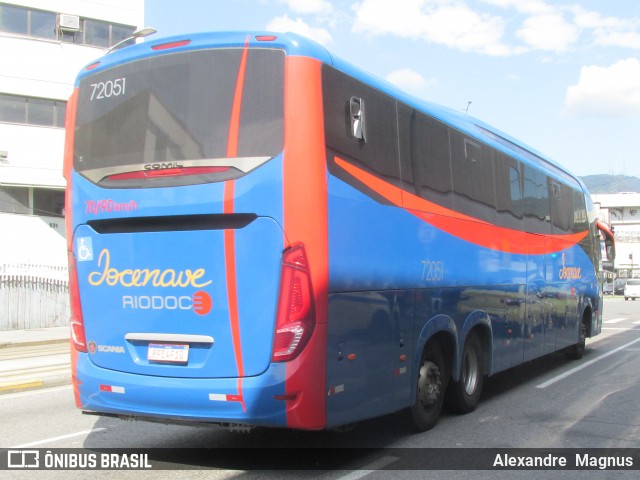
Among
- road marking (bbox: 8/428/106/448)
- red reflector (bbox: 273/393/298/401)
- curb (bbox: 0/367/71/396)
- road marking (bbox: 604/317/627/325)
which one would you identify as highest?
red reflector (bbox: 273/393/298/401)

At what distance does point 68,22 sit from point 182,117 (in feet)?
82.5

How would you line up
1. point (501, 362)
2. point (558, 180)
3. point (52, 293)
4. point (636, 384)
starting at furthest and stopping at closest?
point (52, 293)
point (558, 180)
point (636, 384)
point (501, 362)

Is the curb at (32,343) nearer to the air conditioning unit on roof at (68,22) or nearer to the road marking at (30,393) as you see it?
the road marking at (30,393)

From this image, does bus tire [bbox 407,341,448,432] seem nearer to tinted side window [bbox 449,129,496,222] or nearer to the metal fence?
tinted side window [bbox 449,129,496,222]

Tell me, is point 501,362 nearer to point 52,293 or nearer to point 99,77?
point 99,77

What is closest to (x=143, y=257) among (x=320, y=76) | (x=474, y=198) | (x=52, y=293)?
(x=320, y=76)

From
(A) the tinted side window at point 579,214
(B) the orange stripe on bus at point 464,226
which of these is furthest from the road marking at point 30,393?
(A) the tinted side window at point 579,214

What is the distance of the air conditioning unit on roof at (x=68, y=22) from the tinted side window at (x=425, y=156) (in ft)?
79.5

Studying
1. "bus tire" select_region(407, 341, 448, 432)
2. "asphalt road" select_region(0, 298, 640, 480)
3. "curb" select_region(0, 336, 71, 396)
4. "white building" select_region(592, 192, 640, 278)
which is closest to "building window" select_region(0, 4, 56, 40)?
"curb" select_region(0, 336, 71, 396)

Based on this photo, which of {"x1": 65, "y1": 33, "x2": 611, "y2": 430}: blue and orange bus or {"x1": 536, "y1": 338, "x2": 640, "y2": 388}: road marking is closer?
{"x1": 65, "y1": 33, "x2": 611, "y2": 430}: blue and orange bus

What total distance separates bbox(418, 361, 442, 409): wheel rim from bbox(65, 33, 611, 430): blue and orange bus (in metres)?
0.03

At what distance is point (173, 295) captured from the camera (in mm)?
5508

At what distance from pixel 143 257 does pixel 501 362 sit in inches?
214

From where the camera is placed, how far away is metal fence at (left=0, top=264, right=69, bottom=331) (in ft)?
70.9
